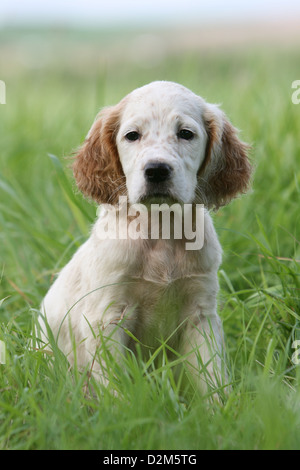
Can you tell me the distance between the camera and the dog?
11.1 feet

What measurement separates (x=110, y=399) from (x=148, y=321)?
0.68m

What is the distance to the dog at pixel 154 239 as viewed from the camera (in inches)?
133

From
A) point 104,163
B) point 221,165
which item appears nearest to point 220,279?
point 221,165

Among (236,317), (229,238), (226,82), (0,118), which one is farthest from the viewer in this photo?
(226,82)

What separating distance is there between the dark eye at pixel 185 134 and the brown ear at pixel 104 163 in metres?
0.40

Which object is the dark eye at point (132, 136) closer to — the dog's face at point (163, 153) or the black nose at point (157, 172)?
the dog's face at point (163, 153)

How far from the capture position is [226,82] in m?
9.04

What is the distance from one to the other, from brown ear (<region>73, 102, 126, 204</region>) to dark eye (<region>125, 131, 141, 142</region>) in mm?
192

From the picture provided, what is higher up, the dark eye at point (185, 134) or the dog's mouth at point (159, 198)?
the dark eye at point (185, 134)

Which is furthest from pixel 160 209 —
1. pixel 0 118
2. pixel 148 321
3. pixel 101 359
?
pixel 0 118

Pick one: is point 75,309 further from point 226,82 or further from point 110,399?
point 226,82

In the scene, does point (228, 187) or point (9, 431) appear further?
point (228, 187)

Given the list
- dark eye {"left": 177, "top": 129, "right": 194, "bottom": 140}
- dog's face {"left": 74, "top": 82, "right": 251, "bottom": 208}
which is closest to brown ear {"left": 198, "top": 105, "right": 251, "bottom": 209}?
dog's face {"left": 74, "top": 82, "right": 251, "bottom": 208}

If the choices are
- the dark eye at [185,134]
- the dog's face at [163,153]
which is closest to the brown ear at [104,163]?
the dog's face at [163,153]
